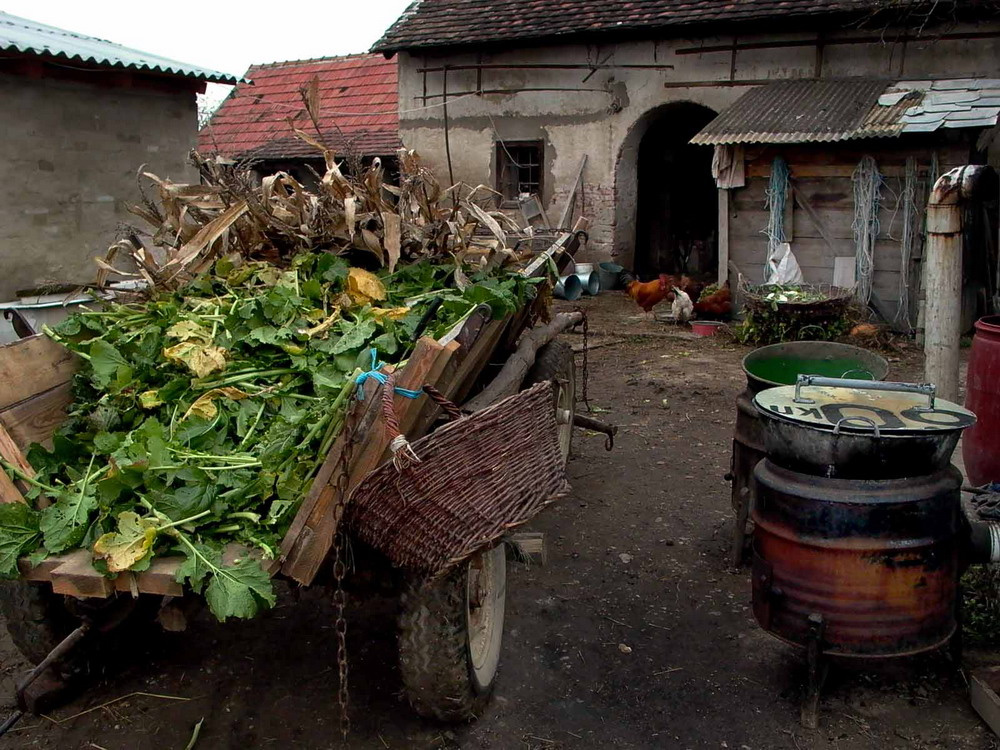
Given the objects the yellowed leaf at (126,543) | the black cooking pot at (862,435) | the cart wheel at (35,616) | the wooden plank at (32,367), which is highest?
the wooden plank at (32,367)

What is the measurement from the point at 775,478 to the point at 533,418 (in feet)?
3.38

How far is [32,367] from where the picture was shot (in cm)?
350

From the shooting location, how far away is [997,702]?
3336 mm

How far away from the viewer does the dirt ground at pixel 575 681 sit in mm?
3430

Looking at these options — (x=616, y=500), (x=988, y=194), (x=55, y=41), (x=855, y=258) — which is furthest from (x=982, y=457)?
(x=55, y=41)

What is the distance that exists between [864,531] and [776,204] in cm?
919

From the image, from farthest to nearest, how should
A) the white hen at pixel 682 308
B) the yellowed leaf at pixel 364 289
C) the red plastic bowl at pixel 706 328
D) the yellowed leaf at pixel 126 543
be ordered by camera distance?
1. the white hen at pixel 682 308
2. the red plastic bowl at pixel 706 328
3. the yellowed leaf at pixel 364 289
4. the yellowed leaf at pixel 126 543

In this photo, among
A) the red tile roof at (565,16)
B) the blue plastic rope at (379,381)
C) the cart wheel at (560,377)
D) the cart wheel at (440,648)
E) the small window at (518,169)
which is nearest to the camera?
the blue plastic rope at (379,381)

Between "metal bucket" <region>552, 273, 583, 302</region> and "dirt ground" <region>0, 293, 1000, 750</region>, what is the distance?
8.58 m

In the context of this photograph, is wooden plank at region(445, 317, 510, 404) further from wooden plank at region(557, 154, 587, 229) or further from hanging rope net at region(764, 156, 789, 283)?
wooden plank at region(557, 154, 587, 229)

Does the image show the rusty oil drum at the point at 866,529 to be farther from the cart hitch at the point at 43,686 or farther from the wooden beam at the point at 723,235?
the wooden beam at the point at 723,235

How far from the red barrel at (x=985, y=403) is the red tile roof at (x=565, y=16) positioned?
7995 millimetres

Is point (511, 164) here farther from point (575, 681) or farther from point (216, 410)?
point (216, 410)

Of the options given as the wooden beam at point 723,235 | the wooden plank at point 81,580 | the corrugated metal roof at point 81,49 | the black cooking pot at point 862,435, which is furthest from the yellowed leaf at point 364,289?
the wooden beam at point 723,235
